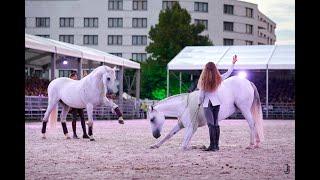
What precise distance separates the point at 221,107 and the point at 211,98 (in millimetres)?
640

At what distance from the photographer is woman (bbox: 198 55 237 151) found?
31.6 ft

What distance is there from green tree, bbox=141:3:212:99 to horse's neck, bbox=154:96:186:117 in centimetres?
3668

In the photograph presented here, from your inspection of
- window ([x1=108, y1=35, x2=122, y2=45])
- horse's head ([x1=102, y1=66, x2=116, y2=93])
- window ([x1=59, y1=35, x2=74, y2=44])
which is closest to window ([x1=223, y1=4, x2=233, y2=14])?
window ([x1=108, y1=35, x2=122, y2=45])

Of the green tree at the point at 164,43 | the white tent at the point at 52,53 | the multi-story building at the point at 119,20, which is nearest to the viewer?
the white tent at the point at 52,53

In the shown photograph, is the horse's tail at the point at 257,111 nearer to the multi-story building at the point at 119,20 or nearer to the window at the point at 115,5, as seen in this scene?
the multi-story building at the point at 119,20

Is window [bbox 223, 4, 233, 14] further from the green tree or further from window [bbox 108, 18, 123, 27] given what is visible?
the green tree

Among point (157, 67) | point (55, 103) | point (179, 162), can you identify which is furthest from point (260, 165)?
point (157, 67)

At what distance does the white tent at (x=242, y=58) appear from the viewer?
100 ft

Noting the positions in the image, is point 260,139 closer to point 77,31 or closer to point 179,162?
point 179,162

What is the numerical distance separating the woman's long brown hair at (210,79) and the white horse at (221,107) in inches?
21.5

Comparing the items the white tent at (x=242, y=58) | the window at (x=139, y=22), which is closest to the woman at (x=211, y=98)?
the white tent at (x=242, y=58)

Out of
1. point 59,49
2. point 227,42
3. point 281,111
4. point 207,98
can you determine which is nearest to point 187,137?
point 207,98
